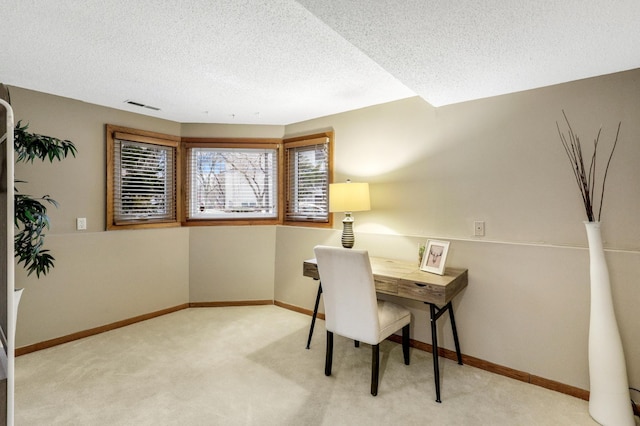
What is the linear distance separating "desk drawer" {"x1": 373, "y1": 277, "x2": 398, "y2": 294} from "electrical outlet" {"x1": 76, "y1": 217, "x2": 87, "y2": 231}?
2.76 m

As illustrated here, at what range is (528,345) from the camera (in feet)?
7.84

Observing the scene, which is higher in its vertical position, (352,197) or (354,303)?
(352,197)

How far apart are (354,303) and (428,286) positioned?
0.51 meters

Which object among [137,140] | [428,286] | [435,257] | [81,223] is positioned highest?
[137,140]

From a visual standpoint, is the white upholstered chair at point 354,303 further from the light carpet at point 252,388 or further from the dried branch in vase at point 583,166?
the dried branch in vase at point 583,166

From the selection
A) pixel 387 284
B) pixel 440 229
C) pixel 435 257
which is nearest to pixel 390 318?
pixel 387 284

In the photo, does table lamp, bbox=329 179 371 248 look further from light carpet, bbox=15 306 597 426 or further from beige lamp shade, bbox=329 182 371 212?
light carpet, bbox=15 306 597 426

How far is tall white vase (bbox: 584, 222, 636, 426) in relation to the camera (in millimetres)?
1884

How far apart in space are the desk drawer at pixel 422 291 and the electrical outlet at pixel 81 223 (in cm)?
293

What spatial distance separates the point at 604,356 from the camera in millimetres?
1913

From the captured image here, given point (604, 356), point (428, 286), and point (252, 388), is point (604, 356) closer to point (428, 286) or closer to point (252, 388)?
point (428, 286)

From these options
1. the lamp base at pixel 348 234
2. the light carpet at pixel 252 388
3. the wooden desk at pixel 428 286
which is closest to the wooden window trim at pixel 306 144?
the lamp base at pixel 348 234

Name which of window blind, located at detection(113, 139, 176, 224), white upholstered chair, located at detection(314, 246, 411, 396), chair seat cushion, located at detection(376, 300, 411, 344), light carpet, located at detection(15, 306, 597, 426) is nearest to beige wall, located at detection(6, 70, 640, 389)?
window blind, located at detection(113, 139, 176, 224)

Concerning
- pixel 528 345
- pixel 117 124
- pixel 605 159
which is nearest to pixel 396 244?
pixel 528 345
